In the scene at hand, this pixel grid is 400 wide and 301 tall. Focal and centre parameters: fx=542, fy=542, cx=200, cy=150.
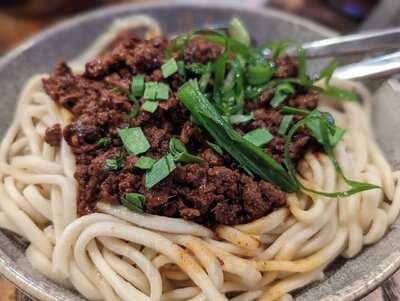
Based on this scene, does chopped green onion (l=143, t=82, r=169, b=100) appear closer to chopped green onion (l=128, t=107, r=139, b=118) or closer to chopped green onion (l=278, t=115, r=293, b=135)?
chopped green onion (l=128, t=107, r=139, b=118)

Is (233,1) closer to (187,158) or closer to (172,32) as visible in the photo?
(172,32)

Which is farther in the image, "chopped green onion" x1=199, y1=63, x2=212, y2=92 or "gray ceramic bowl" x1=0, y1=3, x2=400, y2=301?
"chopped green onion" x1=199, y1=63, x2=212, y2=92

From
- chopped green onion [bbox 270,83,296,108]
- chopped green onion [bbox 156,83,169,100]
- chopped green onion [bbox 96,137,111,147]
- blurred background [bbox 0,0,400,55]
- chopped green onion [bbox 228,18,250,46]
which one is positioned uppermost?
chopped green onion [bbox 156,83,169,100]

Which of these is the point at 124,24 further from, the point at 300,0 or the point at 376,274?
the point at 376,274

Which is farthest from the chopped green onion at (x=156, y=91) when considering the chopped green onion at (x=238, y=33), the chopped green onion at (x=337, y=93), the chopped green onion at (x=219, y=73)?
the chopped green onion at (x=337, y=93)

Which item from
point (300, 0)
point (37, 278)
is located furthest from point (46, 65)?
point (300, 0)

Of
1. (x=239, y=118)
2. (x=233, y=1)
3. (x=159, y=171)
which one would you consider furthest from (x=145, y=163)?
(x=233, y=1)

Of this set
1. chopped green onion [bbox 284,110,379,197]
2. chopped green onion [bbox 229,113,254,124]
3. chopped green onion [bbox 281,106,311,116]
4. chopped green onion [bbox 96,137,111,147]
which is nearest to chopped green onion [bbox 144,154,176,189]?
chopped green onion [bbox 96,137,111,147]
